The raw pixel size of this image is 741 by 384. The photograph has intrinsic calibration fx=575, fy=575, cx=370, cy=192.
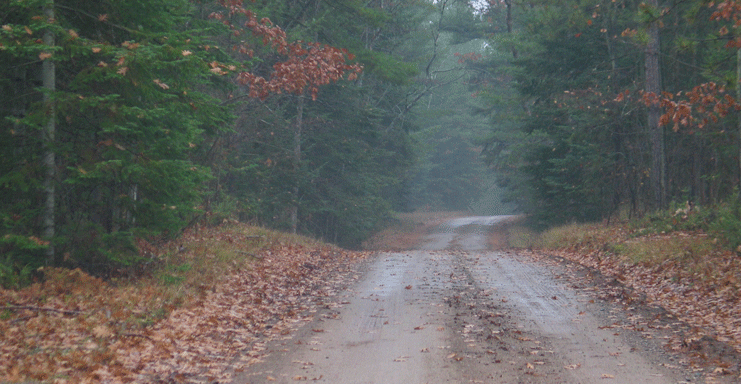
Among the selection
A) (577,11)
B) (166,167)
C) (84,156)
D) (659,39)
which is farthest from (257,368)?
(577,11)

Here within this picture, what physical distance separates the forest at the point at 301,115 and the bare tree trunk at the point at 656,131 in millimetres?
63

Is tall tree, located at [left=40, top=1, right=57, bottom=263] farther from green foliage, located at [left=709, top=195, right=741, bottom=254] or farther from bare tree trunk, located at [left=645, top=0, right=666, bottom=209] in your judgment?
bare tree trunk, located at [left=645, top=0, right=666, bottom=209]

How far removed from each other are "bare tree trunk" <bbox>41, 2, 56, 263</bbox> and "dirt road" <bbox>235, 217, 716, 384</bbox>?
3840 millimetres

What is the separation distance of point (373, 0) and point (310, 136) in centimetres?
926

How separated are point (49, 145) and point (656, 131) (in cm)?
1673

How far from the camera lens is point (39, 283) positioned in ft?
26.1

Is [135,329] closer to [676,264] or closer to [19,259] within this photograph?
[19,259]

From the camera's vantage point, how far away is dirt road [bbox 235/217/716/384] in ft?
19.3

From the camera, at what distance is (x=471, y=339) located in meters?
7.28

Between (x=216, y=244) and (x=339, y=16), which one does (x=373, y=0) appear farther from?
(x=216, y=244)

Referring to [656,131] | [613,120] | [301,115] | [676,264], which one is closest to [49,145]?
[676,264]

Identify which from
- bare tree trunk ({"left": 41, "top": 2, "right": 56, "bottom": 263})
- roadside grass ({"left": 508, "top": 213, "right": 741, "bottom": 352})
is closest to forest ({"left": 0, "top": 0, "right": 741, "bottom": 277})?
bare tree trunk ({"left": 41, "top": 2, "right": 56, "bottom": 263})

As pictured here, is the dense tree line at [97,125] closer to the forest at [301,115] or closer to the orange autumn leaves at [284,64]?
the forest at [301,115]

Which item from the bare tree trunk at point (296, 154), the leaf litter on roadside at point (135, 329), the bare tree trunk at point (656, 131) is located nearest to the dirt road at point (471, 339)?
the leaf litter on roadside at point (135, 329)
